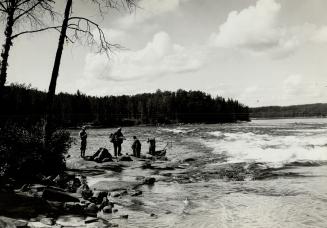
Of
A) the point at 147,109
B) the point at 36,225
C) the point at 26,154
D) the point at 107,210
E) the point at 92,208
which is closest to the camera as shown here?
the point at 36,225

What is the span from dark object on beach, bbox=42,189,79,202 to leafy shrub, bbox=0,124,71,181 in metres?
2.72

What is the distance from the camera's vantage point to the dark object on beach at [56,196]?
9312mm

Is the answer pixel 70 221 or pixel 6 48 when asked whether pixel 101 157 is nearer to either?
pixel 6 48

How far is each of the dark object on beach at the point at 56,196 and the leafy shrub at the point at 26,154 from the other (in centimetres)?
272

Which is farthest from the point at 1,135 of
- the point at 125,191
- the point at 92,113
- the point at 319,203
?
the point at 92,113

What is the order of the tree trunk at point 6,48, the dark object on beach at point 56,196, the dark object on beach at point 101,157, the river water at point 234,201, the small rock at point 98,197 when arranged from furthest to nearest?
the dark object on beach at point 101,157 → the tree trunk at point 6,48 → the small rock at point 98,197 → the dark object on beach at point 56,196 → the river water at point 234,201

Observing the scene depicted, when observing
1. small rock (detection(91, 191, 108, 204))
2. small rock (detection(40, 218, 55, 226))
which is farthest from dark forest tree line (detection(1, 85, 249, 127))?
small rock (detection(40, 218, 55, 226))

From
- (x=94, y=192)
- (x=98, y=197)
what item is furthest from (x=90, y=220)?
(x=94, y=192)

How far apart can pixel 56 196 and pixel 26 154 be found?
11.5 feet

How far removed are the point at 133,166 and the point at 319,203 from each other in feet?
34.2

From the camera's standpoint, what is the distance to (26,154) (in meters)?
12.2

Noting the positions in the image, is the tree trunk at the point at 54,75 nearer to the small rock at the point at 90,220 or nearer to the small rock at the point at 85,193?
the small rock at the point at 85,193

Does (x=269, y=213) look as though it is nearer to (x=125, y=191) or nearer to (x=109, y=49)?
(x=125, y=191)

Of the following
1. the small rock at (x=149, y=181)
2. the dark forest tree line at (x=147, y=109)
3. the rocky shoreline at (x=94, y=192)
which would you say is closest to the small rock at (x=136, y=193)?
the rocky shoreline at (x=94, y=192)
